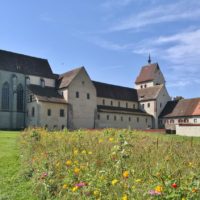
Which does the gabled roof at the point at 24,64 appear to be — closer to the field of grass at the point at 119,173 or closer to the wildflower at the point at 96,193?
the field of grass at the point at 119,173

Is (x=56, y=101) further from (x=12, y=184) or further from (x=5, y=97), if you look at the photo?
(x=12, y=184)

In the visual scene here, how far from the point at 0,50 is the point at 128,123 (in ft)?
99.1

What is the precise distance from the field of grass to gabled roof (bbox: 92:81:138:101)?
57.1 m

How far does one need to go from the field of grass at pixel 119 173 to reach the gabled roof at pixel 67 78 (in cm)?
4730

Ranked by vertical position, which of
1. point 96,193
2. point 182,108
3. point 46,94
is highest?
point 46,94

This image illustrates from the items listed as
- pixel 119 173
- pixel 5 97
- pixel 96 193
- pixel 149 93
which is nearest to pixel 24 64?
pixel 5 97

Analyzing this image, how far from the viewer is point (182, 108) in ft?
221

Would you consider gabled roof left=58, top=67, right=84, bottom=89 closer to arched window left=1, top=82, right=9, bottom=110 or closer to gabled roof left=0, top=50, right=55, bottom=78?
gabled roof left=0, top=50, right=55, bottom=78

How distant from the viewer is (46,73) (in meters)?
61.1

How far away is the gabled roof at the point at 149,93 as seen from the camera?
71.2m

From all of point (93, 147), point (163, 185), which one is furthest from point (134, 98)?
point (163, 185)

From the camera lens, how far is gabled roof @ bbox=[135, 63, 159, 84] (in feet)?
264

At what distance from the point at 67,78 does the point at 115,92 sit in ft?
52.5

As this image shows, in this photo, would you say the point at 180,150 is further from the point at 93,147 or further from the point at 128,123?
the point at 128,123
